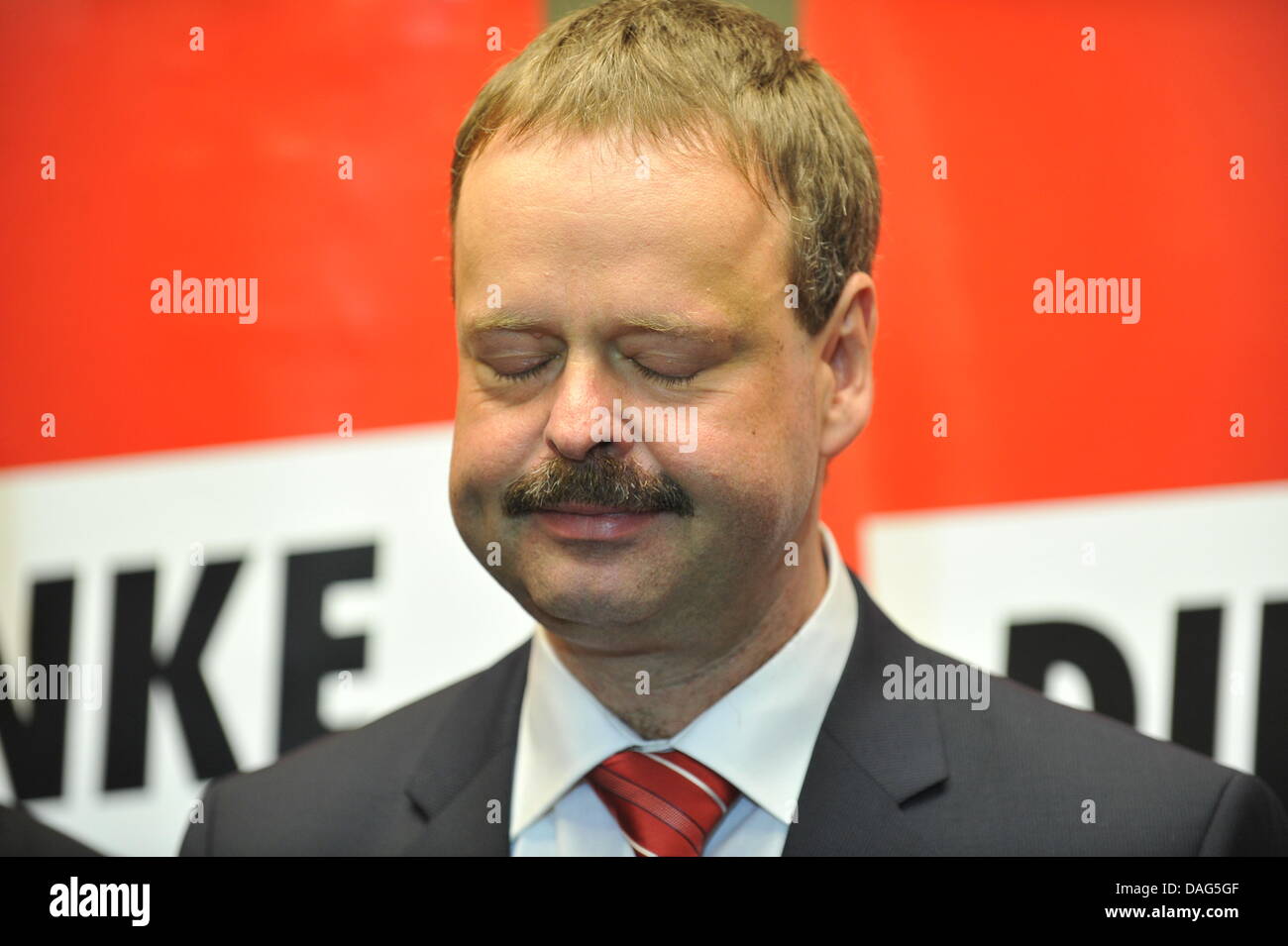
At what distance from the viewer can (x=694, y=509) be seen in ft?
4.79

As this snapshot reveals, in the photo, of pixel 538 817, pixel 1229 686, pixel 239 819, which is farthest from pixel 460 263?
pixel 1229 686

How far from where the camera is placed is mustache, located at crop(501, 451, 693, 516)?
1436 mm

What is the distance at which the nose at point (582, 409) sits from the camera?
55.5 inches

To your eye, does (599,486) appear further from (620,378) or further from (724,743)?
(724,743)

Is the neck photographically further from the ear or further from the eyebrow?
the eyebrow

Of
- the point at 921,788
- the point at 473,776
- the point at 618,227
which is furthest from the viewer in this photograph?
the point at 473,776

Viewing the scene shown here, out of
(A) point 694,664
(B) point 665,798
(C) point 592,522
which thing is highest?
(C) point 592,522

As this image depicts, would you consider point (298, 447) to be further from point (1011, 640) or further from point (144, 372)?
point (1011, 640)

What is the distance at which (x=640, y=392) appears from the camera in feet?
4.75

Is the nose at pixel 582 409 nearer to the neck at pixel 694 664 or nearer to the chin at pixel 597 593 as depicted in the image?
the chin at pixel 597 593

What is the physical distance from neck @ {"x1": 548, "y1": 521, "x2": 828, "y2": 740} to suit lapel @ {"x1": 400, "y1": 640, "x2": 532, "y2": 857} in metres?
0.15

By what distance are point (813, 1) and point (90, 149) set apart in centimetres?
120

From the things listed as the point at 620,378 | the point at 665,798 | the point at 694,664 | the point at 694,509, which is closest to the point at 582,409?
the point at 620,378

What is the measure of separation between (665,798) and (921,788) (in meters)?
0.30
